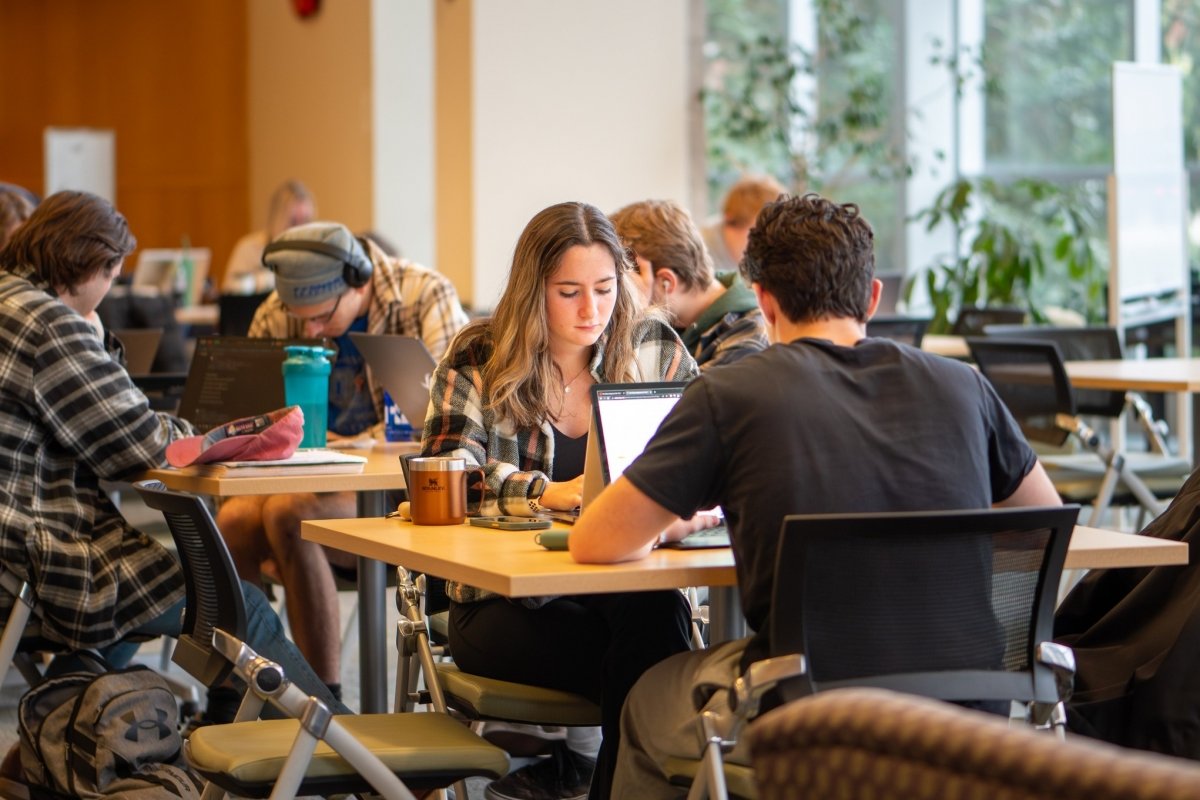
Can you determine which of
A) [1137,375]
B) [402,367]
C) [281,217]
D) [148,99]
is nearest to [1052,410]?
[1137,375]

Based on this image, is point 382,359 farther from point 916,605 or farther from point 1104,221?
point 1104,221

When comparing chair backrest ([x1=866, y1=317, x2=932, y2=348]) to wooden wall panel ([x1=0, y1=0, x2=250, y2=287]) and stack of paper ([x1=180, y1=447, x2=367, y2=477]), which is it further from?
wooden wall panel ([x1=0, y1=0, x2=250, y2=287])

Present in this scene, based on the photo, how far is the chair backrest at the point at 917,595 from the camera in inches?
74.8


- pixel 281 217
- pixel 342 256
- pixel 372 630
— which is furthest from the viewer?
pixel 281 217

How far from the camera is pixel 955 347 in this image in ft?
20.9

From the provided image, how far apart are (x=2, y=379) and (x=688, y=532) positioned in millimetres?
1602

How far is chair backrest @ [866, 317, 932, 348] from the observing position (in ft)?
18.1

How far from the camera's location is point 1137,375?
4.78 m

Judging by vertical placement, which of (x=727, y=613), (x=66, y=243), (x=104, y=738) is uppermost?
(x=66, y=243)

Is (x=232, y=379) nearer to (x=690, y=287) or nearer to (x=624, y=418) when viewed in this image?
(x=690, y=287)

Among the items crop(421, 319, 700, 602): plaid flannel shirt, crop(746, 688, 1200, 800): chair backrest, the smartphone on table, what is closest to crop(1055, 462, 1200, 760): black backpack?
the smartphone on table

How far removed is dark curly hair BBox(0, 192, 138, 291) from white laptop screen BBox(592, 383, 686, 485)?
1.46m

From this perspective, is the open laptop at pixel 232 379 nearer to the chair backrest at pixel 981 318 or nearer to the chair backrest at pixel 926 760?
the chair backrest at pixel 926 760

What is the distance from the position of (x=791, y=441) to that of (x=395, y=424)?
1.99 m
